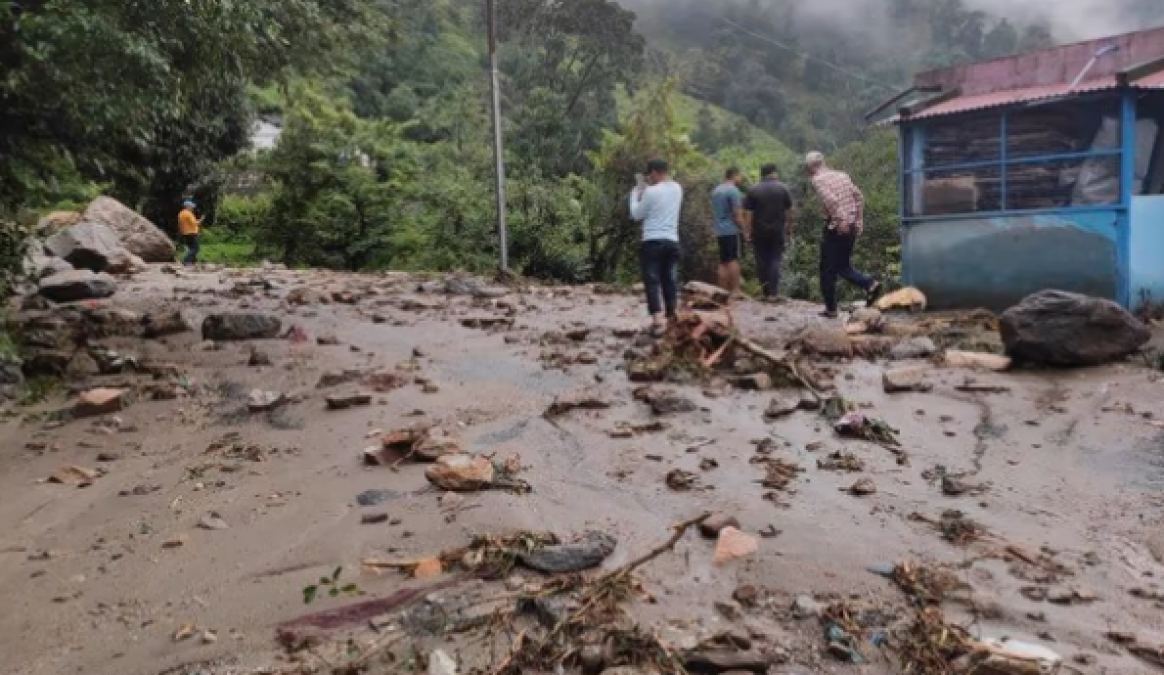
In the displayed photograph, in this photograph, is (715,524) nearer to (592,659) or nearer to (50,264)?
(592,659)

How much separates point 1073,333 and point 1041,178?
10.1ft

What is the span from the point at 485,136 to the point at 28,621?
25.3 m

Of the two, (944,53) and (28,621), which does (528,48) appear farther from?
(944,53)

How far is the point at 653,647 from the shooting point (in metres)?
2.78

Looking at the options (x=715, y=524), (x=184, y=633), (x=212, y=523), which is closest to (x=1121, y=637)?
(x=715, y=524)

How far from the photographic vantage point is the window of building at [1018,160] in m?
8.65

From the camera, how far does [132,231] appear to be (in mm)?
16281

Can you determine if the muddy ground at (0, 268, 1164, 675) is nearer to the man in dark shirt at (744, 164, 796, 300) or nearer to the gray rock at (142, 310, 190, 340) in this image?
the gray rock at (142, 310, 190, 340)

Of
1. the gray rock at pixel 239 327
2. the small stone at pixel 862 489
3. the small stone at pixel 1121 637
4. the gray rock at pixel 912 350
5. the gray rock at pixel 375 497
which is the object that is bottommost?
the small stone at pixel 1121 637

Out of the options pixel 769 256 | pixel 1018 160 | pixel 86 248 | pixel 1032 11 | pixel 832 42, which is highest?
pixel 832 42

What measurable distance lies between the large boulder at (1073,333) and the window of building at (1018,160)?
2486 mm

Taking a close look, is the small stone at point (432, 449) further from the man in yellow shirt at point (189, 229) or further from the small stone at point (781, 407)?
the man in yellow shirt at point (189, 229)

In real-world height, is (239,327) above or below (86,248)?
below

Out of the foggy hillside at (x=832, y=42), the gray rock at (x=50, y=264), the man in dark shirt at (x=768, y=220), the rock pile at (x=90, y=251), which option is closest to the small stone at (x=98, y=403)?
the rock pile at (x=90, y=251)
